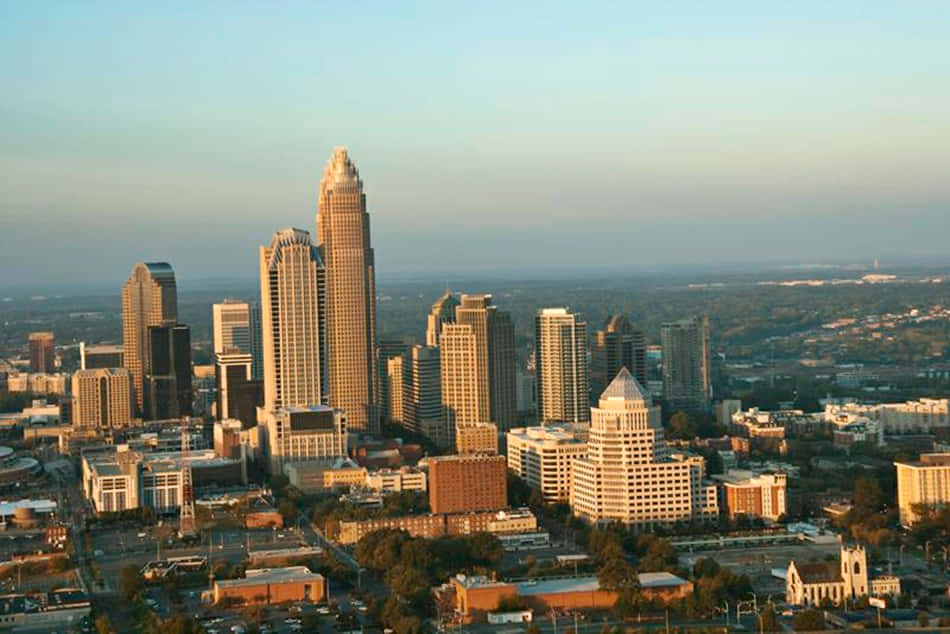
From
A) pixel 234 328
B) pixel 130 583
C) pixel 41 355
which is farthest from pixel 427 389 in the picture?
pixel 41 355

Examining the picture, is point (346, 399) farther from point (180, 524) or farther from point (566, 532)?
point (566, 532)

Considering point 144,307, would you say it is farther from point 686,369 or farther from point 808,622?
point 808,622

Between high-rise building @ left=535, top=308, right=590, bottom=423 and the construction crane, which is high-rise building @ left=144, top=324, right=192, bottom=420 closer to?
the construction crane

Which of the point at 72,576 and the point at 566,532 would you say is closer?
the point at 72,576

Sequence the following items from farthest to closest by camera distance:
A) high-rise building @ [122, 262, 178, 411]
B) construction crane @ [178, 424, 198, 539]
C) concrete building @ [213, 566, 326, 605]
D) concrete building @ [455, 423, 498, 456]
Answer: high-rise building @ [122, 262, 178, 411], concrete building @ [455, 423, 498, 456], construction crane @ [178, 424, 198, 539], concrete building @ [213, 566, 326, 605]

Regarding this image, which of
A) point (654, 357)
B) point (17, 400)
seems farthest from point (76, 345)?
point (654, 357)

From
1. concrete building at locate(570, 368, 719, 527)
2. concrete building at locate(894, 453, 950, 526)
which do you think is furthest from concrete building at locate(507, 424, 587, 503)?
concrete building at locate(894, 453, 950, 526)

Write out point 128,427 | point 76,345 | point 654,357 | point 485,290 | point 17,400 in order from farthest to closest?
point 485,290 < point 76,345 < point 654,357 < point 17,400 < point 128,427
